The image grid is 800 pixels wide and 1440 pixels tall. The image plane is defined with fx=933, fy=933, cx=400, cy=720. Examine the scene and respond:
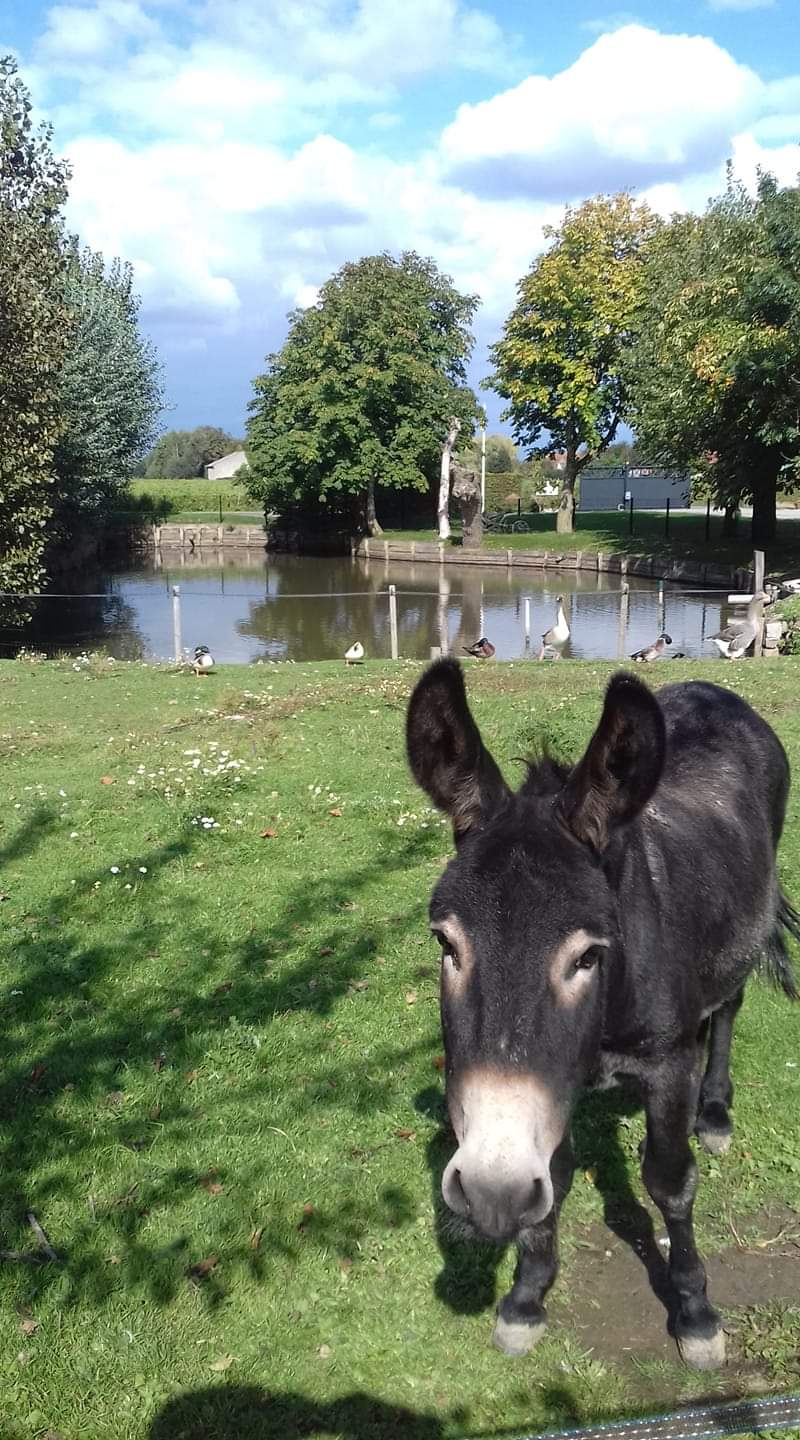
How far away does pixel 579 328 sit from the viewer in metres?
57.1

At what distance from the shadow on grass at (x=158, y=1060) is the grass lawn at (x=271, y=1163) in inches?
0.7

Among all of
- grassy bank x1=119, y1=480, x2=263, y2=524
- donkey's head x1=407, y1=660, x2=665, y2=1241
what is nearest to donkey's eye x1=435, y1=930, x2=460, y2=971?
donkey's head x1=407, y1=660, x2=665, y2=1241

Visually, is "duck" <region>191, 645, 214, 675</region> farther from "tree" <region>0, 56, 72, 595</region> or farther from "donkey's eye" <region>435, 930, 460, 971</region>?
"donkey's eye" <region>435, 930, 460, 971</region>

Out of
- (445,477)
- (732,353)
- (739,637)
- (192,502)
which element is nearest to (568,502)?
(445,477)

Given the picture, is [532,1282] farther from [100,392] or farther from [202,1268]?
[100,392]

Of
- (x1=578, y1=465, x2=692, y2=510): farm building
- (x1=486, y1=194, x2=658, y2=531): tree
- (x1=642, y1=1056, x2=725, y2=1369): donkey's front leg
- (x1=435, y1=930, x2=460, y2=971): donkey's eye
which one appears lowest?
(x1=642, y1=1056, x2=725, y2=1369): donkey's front leg

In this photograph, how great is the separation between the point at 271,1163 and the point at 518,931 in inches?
112

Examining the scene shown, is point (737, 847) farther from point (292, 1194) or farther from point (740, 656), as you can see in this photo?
point (740, 656)

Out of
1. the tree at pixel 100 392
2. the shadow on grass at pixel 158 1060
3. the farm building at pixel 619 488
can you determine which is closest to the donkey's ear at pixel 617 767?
the shadow on grass at pixel 158 1060

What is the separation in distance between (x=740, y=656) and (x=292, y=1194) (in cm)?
1967

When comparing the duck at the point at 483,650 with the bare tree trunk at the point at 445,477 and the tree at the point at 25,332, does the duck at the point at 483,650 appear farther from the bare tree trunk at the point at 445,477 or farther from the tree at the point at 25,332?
the bare tree trunk at the point at 445,477

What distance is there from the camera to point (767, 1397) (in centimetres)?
353

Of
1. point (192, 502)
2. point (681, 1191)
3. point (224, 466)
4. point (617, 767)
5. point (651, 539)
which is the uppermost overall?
point (224, 466)

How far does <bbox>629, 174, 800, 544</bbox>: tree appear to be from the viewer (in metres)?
31.4
